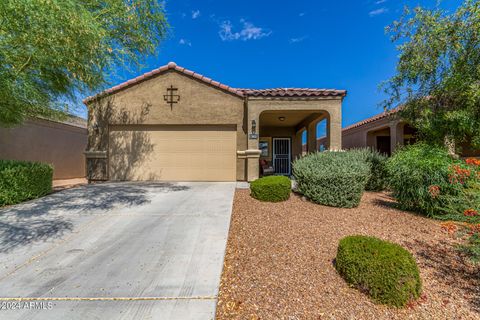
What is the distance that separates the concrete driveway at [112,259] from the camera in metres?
2.43

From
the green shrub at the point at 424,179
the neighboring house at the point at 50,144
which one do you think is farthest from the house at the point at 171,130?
the green shrub at the point at 424,179

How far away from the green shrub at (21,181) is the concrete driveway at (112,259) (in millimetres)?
607

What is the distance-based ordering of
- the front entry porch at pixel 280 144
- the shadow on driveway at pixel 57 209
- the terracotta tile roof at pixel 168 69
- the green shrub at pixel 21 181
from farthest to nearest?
the front entry porch at pixel 280 144 → the terracotta tile roof at pixel 168 69 → the green shrub at pixel 21 181 → the shadow on driveway at pixel 57 209

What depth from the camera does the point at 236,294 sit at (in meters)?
2.60

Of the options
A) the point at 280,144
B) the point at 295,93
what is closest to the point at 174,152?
the point at 295,93

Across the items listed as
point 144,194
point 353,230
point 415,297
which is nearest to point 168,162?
point 144,194

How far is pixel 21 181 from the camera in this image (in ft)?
21.0

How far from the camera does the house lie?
9.75m

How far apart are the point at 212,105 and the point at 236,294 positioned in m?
8.23

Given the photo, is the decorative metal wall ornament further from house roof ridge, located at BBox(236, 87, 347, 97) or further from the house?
house roof ridge, located at BBox(236, 87, 347, 97)

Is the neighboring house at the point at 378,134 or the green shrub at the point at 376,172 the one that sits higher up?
the neighboring house at the point at 378,134

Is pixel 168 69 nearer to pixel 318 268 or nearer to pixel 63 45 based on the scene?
pixel 63 45

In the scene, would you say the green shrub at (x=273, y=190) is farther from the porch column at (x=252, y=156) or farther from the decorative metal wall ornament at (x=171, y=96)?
the decorative metal wall ornament at (x=171, y=96)

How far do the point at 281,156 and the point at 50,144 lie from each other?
12.9 meters
